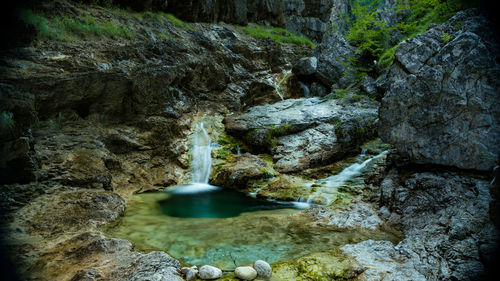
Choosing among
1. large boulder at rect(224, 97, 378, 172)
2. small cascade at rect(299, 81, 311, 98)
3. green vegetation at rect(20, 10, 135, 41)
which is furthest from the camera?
small cascade at rect(299, 81, 311, 98)

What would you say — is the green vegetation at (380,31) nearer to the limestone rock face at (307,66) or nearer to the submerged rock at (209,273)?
the limestone rock face at (307,66)

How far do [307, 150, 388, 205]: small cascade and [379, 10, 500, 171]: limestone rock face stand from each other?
2.24m

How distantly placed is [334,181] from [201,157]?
5687 millimetres

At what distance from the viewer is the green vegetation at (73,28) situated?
10.1 m

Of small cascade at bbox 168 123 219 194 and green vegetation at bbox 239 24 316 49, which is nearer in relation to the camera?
small cascade at bbox 168 123 219 194

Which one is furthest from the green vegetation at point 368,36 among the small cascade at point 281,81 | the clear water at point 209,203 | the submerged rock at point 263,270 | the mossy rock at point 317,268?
the submerged rock at point 263,270

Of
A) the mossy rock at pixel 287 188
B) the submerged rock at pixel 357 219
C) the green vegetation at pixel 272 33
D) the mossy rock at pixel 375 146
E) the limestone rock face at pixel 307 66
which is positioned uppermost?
the green vegetation at pixel 272 33

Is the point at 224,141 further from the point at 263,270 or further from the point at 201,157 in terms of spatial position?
the point at 263,270

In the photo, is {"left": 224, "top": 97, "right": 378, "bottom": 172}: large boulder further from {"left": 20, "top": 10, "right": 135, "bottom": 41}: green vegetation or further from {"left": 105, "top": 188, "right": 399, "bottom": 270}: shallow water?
{"left": 20, "top": 10, "right": 135, "bottom": 41}: green vegetation

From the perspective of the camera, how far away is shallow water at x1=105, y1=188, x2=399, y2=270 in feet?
15.2

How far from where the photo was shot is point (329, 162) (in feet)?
32.8

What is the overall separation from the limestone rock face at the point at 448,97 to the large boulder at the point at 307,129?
349 centimetres

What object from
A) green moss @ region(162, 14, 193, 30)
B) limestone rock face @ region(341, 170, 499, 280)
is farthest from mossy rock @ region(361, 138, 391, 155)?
green moss @ region(162, 14, 193, 30)

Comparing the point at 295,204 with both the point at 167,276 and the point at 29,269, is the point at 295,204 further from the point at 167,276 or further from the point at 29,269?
the point at 29,269
